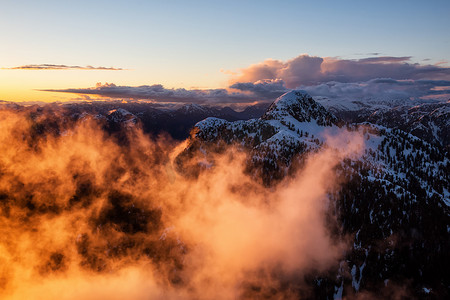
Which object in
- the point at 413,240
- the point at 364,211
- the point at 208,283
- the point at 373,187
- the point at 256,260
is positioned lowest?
the point at 208,283

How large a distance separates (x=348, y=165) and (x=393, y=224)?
5890 cm

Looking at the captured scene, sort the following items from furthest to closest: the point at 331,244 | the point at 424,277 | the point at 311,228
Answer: the point at 311,228 < the point at 331,244 < the point at 424,277

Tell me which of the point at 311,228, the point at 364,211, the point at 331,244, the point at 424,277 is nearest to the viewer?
the point at 424,277

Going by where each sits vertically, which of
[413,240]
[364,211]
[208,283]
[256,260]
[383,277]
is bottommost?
[208,283]

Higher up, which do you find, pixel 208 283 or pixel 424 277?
pixel 424 277

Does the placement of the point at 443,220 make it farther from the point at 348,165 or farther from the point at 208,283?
the point at 208,283

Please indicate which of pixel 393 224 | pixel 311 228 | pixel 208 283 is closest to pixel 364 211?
pixel 393 224

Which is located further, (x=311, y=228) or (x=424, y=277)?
(x=311, y=228)

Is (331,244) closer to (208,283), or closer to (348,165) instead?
(348,165)

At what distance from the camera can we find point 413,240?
144 m

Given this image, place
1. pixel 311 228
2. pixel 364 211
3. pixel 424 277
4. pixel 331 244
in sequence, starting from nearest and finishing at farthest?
pixel 424 277 < pixel 364 211 < pixel 331 244 < pixel 311 228

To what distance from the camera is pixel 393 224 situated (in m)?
147

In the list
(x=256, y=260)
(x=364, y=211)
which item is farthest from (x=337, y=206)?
(x=256, y=260)

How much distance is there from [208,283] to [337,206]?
114 meters
